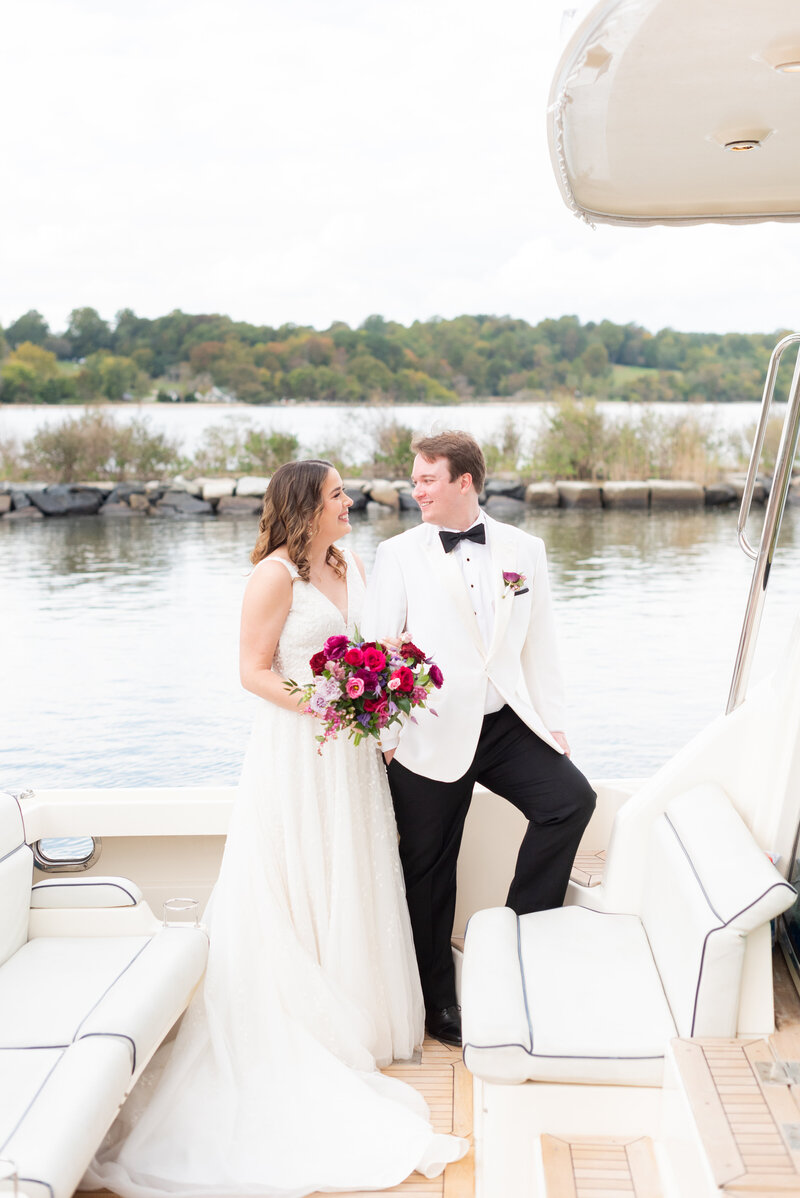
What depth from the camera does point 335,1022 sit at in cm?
231

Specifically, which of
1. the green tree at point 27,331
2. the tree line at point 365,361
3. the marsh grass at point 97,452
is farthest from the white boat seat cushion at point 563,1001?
the green tree at point 27,331

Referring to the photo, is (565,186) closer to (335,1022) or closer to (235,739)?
(335,1022)

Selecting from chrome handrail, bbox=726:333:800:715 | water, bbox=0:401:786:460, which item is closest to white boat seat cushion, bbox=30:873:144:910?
chrome handrail, bbox=726:333:800:715

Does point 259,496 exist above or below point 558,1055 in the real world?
below

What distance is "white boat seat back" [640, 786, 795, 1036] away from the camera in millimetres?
1771

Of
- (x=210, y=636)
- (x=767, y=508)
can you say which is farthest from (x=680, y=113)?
(x=210, y=636)

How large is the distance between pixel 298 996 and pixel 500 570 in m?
1.04

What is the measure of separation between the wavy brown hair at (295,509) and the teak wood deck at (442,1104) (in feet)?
3.68

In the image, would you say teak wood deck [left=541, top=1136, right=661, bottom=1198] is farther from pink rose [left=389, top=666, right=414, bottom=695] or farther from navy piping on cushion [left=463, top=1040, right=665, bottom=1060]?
pink rose [left=389, top=666, right=414, bottom=695]

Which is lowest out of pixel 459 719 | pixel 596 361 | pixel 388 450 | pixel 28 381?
pixel 388 450

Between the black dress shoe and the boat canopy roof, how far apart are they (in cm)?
178

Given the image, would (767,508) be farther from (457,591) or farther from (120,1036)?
(120,1036)

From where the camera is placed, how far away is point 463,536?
2510 millimetres

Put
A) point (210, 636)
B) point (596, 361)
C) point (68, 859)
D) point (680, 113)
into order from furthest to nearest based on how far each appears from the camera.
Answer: point (596, 361)
point (210, 636)
point (68, 859)
point (680, 113)
